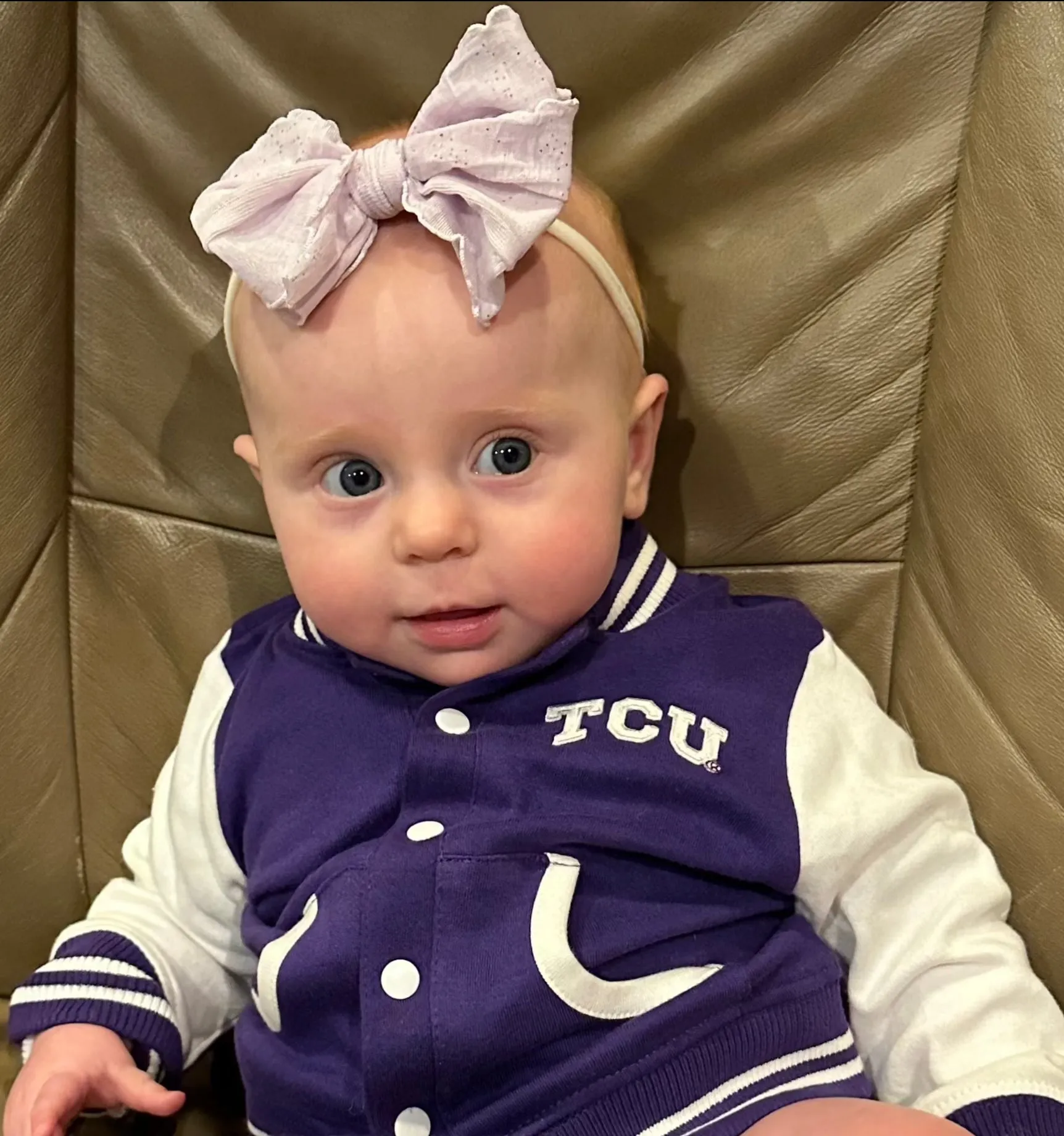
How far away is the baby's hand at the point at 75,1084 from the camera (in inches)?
28.1

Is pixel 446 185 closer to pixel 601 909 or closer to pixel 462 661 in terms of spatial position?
pixel 462 661

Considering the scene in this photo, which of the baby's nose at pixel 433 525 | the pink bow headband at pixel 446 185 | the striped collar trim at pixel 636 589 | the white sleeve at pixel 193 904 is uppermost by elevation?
the pink bow headband at pixel 446 185

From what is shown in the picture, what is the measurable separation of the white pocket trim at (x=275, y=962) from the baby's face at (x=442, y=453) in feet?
0.52

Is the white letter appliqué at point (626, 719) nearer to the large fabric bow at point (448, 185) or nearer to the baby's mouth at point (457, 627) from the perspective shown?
the baby's mouth at point (457, 627)

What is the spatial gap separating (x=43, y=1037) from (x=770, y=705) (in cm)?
47

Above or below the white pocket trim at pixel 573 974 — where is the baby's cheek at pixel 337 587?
above

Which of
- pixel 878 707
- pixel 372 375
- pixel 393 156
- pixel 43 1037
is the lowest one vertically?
pixel 43 1037

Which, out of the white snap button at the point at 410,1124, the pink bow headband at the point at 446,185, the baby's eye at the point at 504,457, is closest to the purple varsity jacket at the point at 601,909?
the white snap button at the point at 410,1124

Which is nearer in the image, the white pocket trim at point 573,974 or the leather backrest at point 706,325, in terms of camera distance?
the white pocket trim at point 573,974

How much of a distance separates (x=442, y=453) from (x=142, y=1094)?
15.8 inches

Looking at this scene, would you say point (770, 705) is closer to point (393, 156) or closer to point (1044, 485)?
point (1044, 485)

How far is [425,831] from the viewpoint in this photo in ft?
2.40

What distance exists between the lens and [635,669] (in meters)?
0.79

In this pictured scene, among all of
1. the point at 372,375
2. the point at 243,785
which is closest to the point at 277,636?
the point at 243,785
